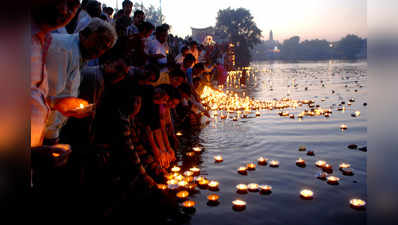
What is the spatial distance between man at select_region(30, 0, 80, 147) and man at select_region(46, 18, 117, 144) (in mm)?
440

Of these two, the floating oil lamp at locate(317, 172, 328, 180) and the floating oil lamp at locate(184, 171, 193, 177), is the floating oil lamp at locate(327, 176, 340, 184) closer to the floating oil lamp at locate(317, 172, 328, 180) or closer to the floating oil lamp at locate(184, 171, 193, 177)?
the floating oil lamp at locate(317, 172, 328, 180)

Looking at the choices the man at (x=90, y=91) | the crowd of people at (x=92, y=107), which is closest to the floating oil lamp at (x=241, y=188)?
the crowd of people at (x=92, y=107)

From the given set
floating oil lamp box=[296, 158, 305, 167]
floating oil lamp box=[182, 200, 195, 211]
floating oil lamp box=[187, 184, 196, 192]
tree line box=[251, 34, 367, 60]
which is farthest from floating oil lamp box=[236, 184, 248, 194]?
tree line box=[251, 34, 367, 60]

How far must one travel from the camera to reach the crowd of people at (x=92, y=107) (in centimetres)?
243

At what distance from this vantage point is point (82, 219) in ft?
10.7

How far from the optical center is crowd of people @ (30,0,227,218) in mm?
2426

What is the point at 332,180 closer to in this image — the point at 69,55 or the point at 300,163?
the point at 300,163

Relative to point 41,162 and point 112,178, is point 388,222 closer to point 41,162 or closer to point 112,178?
point 41,162

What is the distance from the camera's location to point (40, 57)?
8.38 ft

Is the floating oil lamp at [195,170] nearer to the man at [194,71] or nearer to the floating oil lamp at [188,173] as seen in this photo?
the floating oil lamp at [188,173]

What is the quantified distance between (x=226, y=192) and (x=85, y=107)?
250 cm

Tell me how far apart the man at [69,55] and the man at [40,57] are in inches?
17.3

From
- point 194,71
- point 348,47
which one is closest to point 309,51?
point 348,47

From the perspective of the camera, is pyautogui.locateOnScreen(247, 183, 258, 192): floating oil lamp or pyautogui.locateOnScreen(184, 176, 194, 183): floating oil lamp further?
pyautogui.locateOnScreen(184, 176, 194, 183): floating oil lamp
